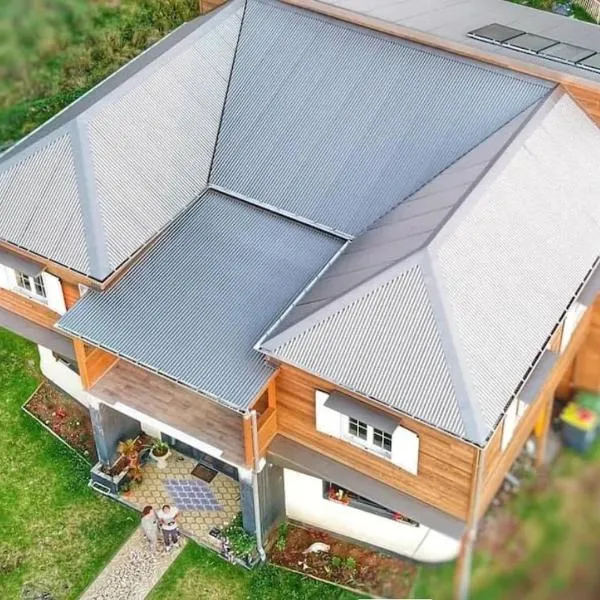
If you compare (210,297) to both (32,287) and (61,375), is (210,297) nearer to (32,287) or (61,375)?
(32,287)

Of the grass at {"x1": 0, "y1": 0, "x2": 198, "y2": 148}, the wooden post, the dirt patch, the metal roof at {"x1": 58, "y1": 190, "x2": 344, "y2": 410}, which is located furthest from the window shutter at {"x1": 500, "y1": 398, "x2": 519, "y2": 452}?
the grass at {"x1": 0, "y1": 0, "x2": 198, "y2": 148}

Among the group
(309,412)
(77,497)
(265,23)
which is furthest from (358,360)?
(265,23)

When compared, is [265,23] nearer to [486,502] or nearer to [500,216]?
[500,216]

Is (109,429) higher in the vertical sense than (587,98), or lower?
lower

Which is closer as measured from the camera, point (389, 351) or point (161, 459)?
point (389, 351)

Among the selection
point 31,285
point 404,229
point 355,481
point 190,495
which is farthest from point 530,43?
point 190,495

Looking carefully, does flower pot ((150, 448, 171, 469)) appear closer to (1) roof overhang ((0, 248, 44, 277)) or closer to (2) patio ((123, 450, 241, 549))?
(2) patio ((123, 450, 241, 549))
